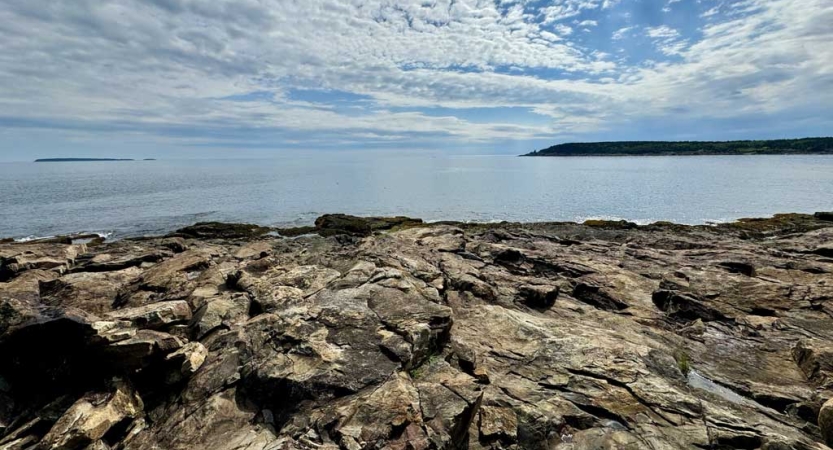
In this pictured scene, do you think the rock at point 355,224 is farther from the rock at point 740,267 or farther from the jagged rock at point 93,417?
the jagged rock at point 93,417

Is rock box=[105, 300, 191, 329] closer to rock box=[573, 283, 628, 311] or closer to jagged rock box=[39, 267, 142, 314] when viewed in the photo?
jagged rock box=[39, 267, 142, 314]

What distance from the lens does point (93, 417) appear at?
29.3 ft

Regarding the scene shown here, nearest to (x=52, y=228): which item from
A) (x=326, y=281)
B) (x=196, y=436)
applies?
(x=326, y=281)

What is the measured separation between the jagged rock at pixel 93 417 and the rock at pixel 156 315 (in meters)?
2.20

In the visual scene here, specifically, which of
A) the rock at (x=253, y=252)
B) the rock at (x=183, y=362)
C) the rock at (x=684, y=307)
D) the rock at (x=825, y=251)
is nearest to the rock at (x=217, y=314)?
the rock at (x=183, y=362)

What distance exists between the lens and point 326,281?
52.4ft

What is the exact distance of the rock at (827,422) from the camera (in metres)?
9.14

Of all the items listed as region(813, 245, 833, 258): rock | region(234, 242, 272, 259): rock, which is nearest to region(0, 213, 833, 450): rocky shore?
region(234, 242, 272, 259): rock

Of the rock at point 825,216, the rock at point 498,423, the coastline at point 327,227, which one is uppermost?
the rock at point 498,423

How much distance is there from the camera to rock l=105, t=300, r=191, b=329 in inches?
460

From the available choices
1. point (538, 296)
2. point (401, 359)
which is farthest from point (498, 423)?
point (538, 296)

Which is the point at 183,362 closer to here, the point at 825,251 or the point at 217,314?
the point at 217,314

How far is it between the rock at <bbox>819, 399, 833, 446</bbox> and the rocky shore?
0.14 ft

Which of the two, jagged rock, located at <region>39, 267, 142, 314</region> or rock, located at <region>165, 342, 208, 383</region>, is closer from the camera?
rock, located at <region>165, 342, 208, 383</region>
